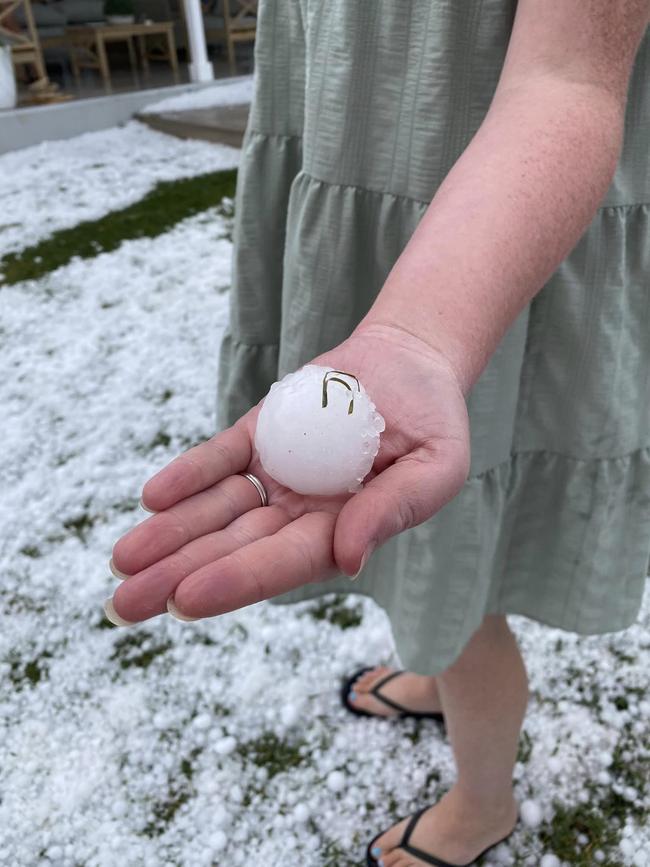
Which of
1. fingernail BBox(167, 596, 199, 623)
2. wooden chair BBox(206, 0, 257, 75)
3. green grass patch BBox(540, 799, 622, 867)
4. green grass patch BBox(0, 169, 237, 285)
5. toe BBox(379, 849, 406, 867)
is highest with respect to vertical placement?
wooden chair BBox(206, 0, 257, 75)

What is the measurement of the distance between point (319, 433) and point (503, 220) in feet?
1.03

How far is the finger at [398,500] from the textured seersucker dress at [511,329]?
306 millimetres

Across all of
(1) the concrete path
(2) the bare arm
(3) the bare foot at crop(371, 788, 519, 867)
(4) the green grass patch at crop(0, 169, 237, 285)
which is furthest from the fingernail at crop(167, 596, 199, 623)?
(1) the concrete path

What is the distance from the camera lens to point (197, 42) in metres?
6.95

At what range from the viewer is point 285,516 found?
2.55 feet

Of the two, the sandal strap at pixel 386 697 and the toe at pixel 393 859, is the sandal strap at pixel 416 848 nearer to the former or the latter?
the toe at pixel 393 859

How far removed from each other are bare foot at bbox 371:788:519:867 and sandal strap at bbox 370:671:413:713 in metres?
0.25

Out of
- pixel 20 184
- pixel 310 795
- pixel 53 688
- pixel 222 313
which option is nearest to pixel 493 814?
pixel 310 795

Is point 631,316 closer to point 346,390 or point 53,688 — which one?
point 346,390

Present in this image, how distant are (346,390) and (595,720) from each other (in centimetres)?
115

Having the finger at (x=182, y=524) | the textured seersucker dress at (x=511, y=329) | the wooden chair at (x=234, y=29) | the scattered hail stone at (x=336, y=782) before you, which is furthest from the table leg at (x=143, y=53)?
the finger at (x=182, y=524)

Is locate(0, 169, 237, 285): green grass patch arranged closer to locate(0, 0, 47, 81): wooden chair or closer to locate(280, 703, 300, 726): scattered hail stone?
locate(0, 0, 47, 81): wooden chair

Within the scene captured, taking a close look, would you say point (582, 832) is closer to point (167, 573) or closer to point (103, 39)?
point (167, 573)

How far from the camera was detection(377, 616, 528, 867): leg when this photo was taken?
3.88 ft
